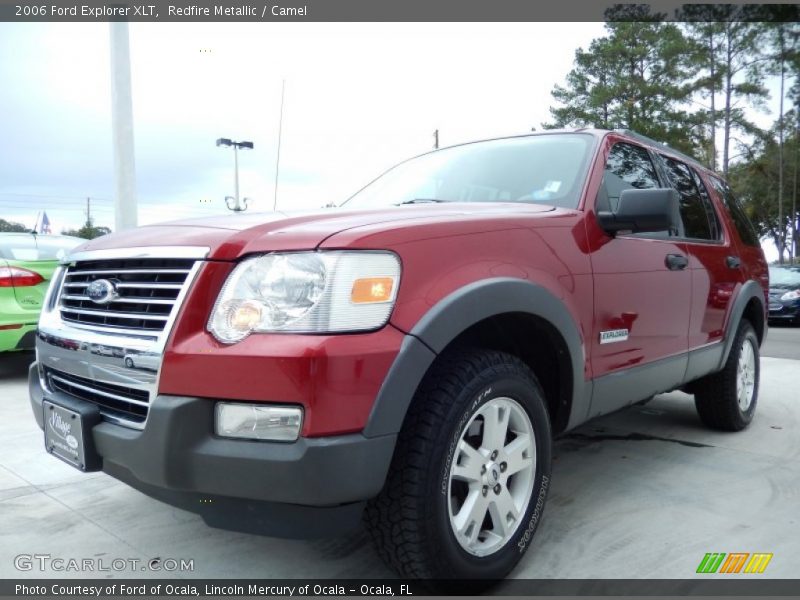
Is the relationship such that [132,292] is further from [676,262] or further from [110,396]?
[676,262]

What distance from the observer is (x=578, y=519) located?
2.71 metres

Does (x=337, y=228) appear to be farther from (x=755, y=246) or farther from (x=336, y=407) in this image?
(x=755, y=246)

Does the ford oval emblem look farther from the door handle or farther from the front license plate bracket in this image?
the door handle

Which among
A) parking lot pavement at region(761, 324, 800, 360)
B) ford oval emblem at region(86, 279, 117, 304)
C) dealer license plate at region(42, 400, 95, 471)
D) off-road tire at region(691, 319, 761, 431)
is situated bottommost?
parking lot pavement at region(761, 324, 800, 360)

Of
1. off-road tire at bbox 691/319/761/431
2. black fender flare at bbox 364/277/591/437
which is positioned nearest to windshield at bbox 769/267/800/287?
off-road tire at bbox 691/319/761/431

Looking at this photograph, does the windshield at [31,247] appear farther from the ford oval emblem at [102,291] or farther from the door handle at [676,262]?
the door handle at [676,262]

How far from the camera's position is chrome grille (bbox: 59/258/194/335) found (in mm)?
1874

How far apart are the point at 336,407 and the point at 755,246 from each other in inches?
161

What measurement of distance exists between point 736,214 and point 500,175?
2388 mm

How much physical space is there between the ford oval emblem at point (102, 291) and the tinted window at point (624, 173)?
1.96 meters

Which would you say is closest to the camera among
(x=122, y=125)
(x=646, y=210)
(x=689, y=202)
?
(x=646, y=210)

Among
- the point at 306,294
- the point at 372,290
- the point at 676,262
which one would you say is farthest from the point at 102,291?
the point at 676,262

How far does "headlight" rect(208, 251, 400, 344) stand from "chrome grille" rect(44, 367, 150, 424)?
357 millimetres

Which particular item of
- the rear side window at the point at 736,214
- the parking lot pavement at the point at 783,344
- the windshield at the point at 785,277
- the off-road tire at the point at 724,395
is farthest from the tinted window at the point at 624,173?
the windshield at the point at 785,277
